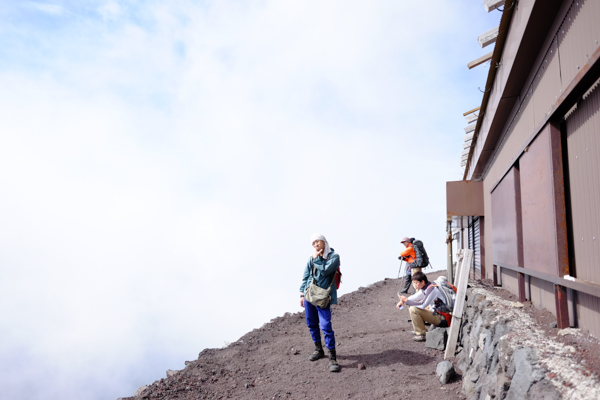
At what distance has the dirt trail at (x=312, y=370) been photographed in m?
5.25

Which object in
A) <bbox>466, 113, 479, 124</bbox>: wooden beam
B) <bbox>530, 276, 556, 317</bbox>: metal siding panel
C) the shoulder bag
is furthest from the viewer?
<bbox>466, 113, 479, 124</bbox>: wooden beam

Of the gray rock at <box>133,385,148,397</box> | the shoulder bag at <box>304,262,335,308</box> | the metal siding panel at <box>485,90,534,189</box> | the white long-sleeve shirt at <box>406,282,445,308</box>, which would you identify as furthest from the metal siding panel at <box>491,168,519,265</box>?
the gray rock at <box>133,385,148,397</box>

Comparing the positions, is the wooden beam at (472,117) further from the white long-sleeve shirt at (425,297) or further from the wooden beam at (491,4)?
the white long-sleeve shirt at (425,297)

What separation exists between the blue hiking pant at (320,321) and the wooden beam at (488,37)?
15.0ft

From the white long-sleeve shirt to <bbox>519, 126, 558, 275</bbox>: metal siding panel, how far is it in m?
1.75

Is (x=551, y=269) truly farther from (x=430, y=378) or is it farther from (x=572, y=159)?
(x=430, y=378)

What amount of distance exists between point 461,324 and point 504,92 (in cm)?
345

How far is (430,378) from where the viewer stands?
17.4ft

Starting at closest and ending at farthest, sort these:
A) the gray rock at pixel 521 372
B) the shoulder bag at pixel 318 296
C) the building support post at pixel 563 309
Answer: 1. the gray rock at pixel 521 372
2. the building support post at pixel 563 309
3. the shoulder bag at pixel 318 296

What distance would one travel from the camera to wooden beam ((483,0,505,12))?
16.8 ft

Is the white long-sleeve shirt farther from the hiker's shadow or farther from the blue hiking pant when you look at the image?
the blue hiking pant

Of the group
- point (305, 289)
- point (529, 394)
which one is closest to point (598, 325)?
point (529, 394)

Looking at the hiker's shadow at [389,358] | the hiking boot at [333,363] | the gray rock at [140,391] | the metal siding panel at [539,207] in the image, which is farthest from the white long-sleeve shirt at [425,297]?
the gray rock at [140,391]

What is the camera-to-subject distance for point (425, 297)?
20.7 ft
